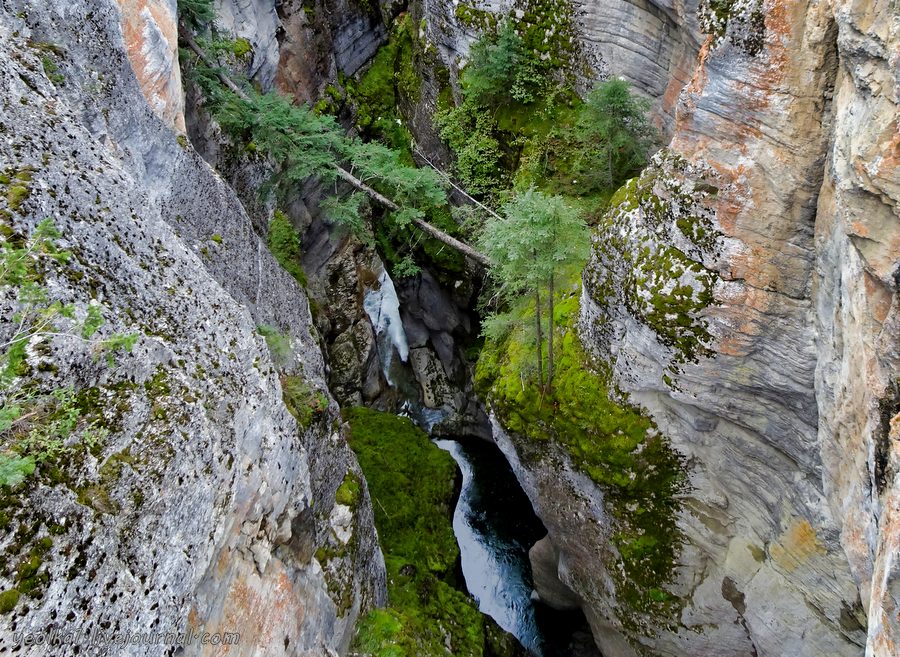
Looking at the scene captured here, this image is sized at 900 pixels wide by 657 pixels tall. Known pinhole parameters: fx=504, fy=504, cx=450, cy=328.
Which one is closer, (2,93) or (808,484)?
(2,93)

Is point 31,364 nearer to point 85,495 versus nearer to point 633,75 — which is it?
point 85,495

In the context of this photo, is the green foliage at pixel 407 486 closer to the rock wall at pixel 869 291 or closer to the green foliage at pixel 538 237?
the green foliage at pixel 538 237

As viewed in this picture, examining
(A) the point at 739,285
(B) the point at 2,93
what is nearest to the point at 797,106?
(A) the point at 739,285

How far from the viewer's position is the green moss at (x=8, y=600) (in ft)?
11.8

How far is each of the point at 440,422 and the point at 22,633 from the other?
19.6 m

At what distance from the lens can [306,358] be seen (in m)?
12.2

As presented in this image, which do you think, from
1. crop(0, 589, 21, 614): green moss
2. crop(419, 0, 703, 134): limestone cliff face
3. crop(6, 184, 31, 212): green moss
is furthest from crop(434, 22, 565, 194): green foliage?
crop(0, 589, 21, 614): green moss

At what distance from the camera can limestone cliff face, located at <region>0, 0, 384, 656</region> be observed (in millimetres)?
4426

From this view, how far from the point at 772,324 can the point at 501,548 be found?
564 inches

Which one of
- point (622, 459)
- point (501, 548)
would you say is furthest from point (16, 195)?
point (501, 548)

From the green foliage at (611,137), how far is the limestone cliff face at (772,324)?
17.2 ft

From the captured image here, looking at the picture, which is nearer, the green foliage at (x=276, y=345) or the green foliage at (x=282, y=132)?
the green foliage at (x=276, y=345)

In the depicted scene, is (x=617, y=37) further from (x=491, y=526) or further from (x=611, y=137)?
(x=491, y=526)

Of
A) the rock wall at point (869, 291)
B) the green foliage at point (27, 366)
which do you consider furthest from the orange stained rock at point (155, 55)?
the rock wall at point (869, 291)
